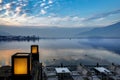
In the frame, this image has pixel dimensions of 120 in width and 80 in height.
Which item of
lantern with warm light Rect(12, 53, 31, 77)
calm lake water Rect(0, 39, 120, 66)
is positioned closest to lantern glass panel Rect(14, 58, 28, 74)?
lantern with warm light Rect(12, 53, 31, 77)

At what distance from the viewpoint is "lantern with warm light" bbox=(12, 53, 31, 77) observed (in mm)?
3116

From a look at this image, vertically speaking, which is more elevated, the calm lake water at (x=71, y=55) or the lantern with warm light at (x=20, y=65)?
the lantern with warm light at (x=20, y=65)

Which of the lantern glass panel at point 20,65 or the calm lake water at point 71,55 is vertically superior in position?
the lantern glass panel at point 20,65

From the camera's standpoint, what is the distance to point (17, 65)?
3.13 metres

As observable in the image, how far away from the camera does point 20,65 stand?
313cm

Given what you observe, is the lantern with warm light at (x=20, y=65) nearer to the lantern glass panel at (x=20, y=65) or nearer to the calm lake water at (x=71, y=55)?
the lantern glass panel at (x=20, y=65)

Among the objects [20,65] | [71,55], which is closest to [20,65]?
[20,65]

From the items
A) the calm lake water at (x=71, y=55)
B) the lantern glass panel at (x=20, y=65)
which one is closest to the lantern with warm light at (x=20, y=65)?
the lantern glass panel at (x=20, y=65)

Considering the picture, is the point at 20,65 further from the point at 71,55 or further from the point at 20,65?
the point at 71,55

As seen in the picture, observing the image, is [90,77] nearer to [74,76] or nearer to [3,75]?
[74,76]

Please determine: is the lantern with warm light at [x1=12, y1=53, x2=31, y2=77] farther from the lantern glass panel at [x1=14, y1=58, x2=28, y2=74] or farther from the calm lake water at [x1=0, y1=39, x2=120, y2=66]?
the calm lake water at [x1=0, y1=39, x2=120, y2=66]

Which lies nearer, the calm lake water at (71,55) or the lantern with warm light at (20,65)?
the lantern with warm light at (20,65)

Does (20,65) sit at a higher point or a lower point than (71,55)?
higher

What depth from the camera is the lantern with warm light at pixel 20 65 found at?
3116 mm
